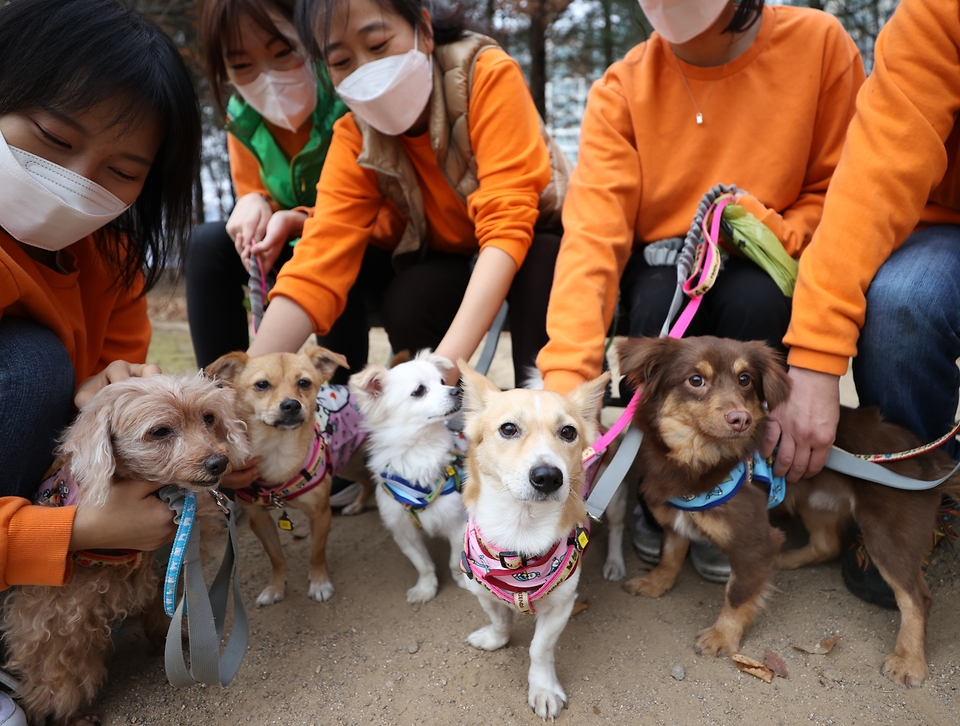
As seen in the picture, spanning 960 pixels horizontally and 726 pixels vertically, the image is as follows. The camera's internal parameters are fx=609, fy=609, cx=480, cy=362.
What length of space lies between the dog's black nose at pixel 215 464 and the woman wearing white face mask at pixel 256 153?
1350 mm

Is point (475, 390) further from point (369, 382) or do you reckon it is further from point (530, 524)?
point (369, 382)

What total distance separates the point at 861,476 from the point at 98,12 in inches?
111

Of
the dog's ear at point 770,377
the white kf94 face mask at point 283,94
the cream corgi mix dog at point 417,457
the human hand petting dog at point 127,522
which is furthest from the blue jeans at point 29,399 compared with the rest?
the dog's ear at point 770,377

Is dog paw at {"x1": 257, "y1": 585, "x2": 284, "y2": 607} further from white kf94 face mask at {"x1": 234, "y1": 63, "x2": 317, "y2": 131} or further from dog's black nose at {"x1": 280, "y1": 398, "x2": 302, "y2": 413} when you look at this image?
white kf94 face mask at {"x1": 234, "y1": 63, "x2": 317, "y2": 131}

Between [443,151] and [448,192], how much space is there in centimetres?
24

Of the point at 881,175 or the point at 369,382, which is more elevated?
the point at 881,175

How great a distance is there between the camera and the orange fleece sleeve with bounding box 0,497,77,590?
162 centimetres

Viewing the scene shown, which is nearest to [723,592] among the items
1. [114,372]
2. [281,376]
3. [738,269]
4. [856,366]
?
[856,366]

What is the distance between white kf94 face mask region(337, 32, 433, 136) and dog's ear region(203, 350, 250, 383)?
113 centimetres

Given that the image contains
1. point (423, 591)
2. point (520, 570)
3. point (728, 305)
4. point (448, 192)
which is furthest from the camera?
point (448, 192)

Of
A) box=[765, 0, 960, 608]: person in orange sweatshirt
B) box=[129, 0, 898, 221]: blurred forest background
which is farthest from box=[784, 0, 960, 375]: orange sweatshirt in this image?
box=[129, 0, 898, 221]: blurred forest background

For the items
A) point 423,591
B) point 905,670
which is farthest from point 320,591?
point 905,670

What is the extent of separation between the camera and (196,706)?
200 cm

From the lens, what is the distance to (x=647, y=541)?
2668 millimetres
